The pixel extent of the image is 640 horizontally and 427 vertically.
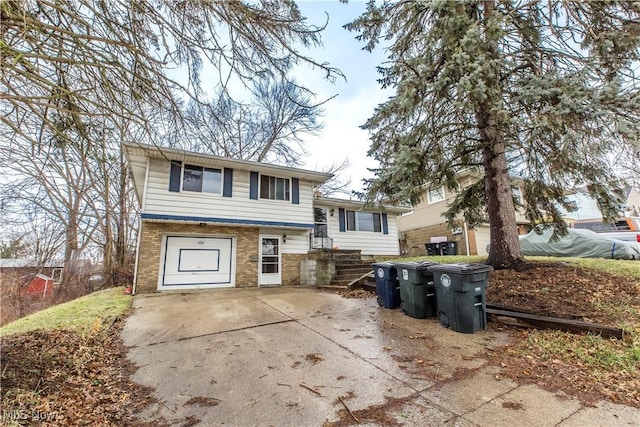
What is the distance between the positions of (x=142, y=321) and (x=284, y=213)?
5633mm

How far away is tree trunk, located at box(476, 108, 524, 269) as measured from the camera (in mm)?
5949

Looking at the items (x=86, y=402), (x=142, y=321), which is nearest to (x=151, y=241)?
(x=142, y=321)

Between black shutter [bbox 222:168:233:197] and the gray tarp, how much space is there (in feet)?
31.0

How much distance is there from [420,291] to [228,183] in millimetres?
7053

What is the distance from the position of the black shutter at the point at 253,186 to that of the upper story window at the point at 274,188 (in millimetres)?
224

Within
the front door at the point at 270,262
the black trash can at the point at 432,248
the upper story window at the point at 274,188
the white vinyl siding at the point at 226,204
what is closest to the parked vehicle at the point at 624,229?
the black trash can at the point at 432,248

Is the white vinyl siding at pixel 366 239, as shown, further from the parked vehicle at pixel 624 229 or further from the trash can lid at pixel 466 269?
the trash can lid at pixel 466 269

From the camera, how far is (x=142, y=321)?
16.1ft

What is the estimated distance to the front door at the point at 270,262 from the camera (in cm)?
949

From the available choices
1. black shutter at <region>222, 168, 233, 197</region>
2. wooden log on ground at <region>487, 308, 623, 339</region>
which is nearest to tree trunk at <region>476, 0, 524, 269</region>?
wooden log on ground at <region>487, 308, 623, 339</region>

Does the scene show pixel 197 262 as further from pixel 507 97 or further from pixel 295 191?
pixel 507 97

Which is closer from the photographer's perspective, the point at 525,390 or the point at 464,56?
the point at 525,390

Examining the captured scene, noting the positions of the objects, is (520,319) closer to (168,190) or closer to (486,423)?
(486,423)

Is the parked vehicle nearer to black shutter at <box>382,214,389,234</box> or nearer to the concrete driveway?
black shutter at <box>382,214,389,234</box>
